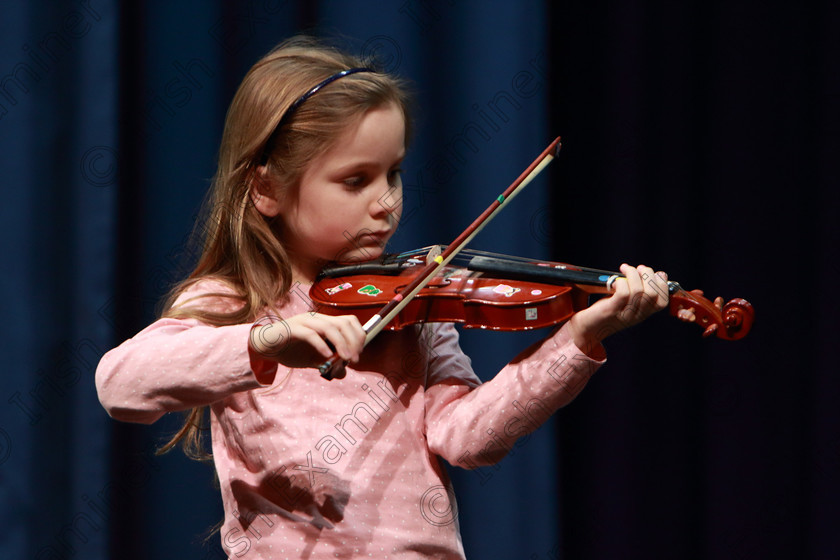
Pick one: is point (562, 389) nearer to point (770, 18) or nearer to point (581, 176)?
point (581, 176)

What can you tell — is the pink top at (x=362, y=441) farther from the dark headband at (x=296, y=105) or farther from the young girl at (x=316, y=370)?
the dark headband at (x=296, y=105)

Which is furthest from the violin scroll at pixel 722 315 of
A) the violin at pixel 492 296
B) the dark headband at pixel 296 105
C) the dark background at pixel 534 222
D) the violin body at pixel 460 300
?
the dark background at pixel 534 222

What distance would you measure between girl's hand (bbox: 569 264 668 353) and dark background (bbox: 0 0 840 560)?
57cm

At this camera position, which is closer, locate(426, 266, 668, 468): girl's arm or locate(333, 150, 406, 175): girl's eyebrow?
locate(426, 266, 668, 468): girl's arm

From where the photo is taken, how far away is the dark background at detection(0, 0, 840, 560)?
4.08 ft

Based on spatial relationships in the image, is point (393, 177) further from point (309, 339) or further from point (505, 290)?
point (309, 339)

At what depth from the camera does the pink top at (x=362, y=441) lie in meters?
0.77

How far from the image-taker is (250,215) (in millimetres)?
888

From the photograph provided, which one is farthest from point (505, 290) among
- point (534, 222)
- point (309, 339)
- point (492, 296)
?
point (534, 222)

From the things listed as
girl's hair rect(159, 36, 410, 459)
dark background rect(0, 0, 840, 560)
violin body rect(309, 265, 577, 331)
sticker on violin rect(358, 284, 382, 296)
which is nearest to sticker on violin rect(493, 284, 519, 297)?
violin body rect(309, 265, 577, 331)

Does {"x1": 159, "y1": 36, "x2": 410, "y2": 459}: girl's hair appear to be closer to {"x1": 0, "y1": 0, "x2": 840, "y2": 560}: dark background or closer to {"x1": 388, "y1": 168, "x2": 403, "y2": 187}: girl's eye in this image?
{"x1": 388, "y1": 168, "x2": 403, "y2": 187}: girl's eye

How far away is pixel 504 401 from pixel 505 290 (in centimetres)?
10

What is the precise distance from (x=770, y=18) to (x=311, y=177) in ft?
2.99

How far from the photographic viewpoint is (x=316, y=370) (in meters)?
0.82
